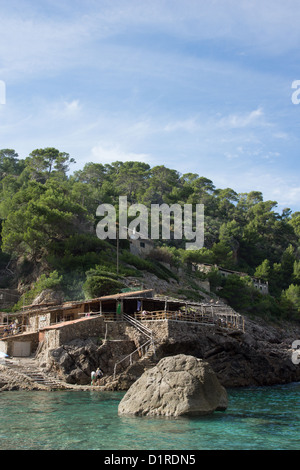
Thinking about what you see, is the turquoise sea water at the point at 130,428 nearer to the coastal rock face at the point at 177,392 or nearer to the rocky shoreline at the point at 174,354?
the coastal rock face at the point at 177,392

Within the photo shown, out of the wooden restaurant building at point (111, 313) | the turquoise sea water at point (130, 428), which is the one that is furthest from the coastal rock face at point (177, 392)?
the wooden restaurant building at point (111, 313)

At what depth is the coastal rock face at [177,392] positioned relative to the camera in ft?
55.6

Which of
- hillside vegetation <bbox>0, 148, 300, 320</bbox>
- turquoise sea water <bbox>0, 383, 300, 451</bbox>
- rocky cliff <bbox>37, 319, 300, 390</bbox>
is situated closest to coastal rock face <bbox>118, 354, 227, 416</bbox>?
turquoise sea water <bbox>0, 383, 300, 451</bbox>

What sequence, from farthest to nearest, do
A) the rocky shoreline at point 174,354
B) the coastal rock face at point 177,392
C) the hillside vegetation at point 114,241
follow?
the hillside vegetation at point 114,241 < the rocky shoreline at point 174,354 < the coastal rock face at point 177,392

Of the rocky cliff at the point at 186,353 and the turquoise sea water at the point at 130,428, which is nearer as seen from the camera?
the turquoise sea water at the point at 130,428

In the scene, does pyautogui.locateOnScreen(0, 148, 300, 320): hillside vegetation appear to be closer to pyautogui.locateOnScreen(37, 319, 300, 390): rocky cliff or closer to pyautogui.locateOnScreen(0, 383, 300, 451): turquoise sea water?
pyautogui.locateOnScreen(37, 319, 300, 390): rocky cliff

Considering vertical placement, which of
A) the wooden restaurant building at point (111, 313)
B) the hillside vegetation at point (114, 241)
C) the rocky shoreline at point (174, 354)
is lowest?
the rocky shoreline at point (174, 354)

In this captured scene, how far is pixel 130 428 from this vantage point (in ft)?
49.3

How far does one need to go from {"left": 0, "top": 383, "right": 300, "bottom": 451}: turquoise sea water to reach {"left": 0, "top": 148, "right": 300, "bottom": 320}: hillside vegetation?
73.8ft

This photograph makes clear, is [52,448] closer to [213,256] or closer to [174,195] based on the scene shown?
[213,256]

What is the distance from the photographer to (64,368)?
28.0 m

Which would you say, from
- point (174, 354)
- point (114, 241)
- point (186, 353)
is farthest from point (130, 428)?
point (114, 241)

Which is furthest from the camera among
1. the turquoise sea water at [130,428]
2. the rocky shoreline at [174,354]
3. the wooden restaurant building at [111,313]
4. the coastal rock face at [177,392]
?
the wooden restaurant building at [111,313]

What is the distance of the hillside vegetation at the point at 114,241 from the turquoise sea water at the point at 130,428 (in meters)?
22.5
